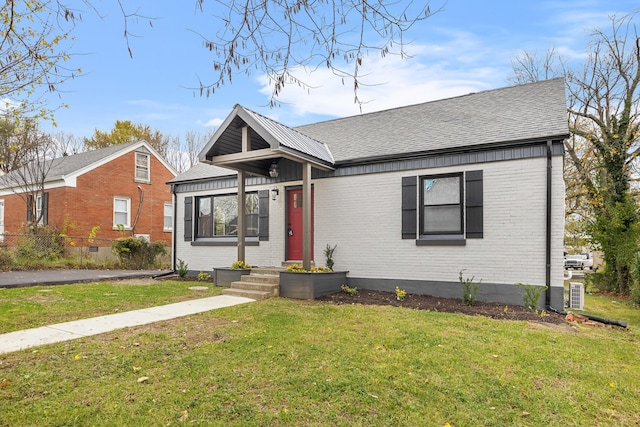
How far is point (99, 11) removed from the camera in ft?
12.0

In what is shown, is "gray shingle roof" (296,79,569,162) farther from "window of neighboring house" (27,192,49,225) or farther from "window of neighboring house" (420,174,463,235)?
"window of neighboring house" (27,192,49,225)

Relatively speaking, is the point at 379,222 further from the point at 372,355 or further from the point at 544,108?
the point at 372,355

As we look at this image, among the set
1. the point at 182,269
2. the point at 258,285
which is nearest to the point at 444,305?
the point at 258,285

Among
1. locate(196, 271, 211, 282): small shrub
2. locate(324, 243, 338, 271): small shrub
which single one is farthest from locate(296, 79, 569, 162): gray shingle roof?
locate(196, 271, 211, 282): small shrub

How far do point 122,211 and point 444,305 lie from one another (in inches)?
725

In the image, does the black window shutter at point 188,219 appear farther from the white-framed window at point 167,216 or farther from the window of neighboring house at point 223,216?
the white-framed window at point 167,216

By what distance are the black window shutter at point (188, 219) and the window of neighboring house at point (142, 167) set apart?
32.1 ft

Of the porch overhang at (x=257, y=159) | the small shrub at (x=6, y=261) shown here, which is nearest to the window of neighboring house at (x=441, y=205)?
the porch overhang at (x=257, y=159)

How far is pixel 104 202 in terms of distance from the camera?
20062mm

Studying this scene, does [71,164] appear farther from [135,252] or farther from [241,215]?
[241,215]

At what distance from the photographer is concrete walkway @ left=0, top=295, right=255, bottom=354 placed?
200 inches

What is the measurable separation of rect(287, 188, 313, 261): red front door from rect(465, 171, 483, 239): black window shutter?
4.56m

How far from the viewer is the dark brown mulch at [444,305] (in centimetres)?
725

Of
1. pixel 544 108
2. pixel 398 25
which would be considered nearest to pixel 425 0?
pixel 398 25
